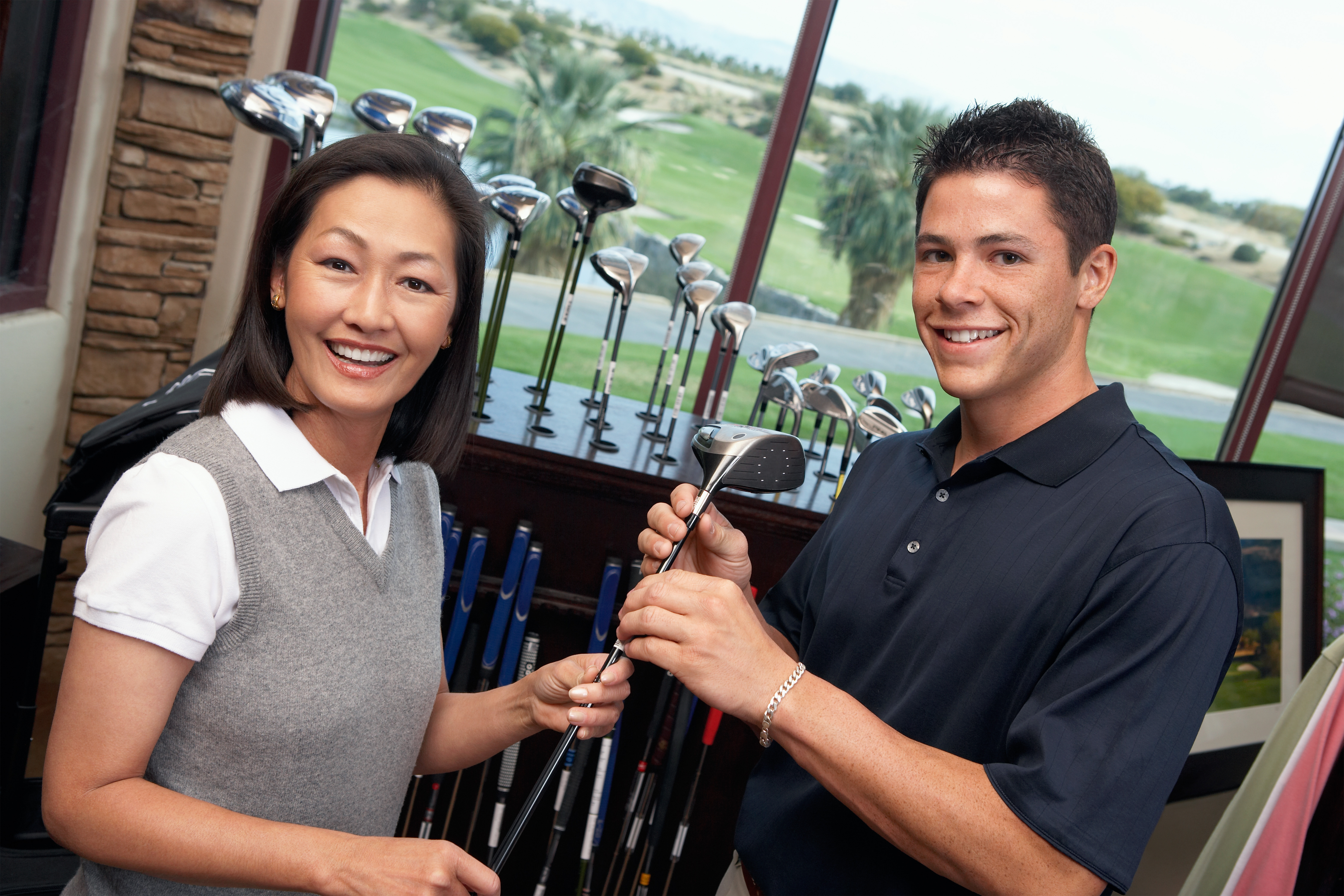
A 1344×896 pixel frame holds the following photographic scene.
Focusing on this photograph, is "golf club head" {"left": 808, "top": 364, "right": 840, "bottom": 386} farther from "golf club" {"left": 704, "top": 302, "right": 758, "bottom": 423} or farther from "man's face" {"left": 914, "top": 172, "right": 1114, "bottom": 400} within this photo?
"man's face" {"left": 914, "top": 172, "right": 1114, "bottom": 400}

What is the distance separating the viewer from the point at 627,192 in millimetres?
2740

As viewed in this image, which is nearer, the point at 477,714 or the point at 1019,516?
the point at 1019,516

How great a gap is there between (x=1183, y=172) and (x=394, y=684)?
201 inches

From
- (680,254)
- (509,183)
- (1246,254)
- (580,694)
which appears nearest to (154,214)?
(509,183)

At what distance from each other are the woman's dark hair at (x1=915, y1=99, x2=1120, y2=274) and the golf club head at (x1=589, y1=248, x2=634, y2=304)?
141 centimetres

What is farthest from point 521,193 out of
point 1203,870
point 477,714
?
point 1203,870

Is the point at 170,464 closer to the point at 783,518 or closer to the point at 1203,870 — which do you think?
the point at 783,518

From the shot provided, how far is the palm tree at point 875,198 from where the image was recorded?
15.8 feet

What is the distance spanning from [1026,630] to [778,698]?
1.26ft

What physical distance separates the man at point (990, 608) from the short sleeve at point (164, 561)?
53 cm

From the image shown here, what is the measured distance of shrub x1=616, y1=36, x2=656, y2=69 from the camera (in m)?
4.71

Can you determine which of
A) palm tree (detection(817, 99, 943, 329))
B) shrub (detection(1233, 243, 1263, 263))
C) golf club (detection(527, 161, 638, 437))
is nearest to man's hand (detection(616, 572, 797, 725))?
golf club (detection(527, 161, 638, 437))

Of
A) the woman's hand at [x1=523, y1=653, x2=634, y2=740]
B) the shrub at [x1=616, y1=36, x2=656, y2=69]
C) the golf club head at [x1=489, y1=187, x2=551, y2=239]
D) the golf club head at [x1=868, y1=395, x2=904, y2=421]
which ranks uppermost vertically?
the shrub at [x1=616, y1=36, x2=656, y2=69]

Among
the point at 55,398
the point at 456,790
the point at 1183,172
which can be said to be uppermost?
the point at 1183,172
